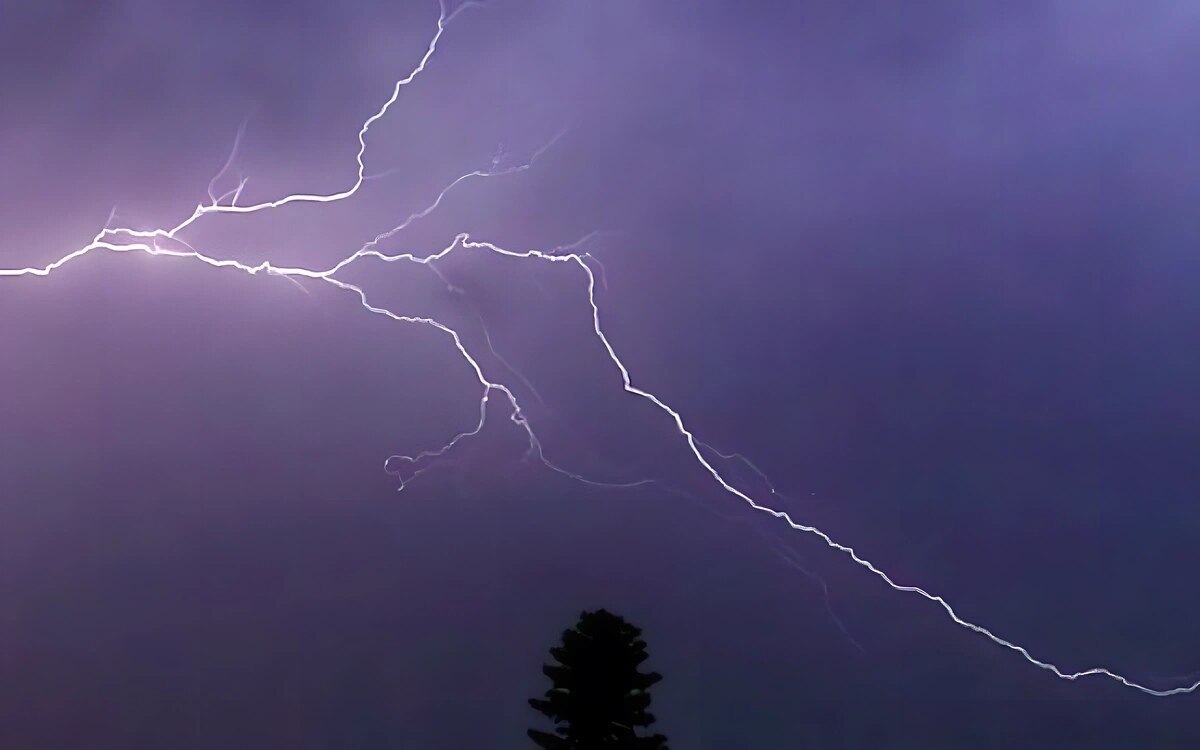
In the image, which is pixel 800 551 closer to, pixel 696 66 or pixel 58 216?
pixel 696 66

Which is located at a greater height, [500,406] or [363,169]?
[363,169]

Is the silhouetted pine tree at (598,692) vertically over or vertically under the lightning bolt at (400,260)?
under

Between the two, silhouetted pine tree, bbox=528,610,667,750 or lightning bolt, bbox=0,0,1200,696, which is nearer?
silhouetted pine tree, bbox=528,610,667,750

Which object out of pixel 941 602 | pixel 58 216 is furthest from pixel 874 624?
pixel 58 216

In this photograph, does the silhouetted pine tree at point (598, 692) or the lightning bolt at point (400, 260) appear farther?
the lightning bolt at point (400, 260)

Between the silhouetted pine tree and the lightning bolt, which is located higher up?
the lightning bolt

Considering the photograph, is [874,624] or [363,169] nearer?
[874,624]

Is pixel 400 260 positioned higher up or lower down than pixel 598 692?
higher up

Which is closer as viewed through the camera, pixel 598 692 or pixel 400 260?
pixel 598 692
